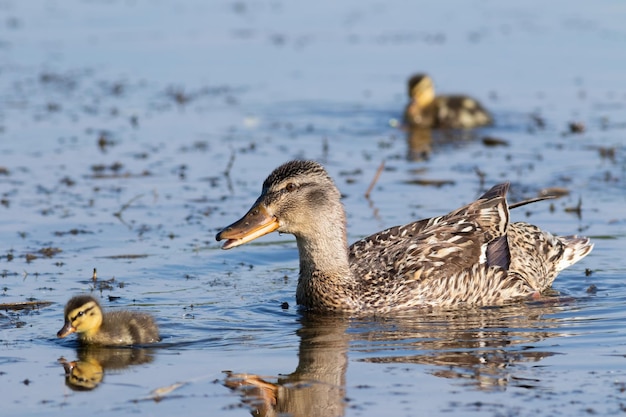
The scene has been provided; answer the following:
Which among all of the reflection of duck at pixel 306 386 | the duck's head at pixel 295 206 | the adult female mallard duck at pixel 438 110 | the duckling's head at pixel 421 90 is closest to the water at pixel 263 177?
the reflection of duck at pixel 306 386

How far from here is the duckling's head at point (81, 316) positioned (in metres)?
6.54

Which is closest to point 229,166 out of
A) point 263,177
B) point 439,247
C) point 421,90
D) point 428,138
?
point 263,177

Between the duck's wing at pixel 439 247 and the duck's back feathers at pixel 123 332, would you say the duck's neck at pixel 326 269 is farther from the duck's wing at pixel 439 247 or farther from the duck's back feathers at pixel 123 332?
the duck's back feathers at pixel 123 332

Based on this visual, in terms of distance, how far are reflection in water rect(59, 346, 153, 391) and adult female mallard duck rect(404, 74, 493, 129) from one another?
7.91m

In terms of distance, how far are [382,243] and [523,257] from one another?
936mm

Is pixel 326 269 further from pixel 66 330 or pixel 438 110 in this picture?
pixel 438 110

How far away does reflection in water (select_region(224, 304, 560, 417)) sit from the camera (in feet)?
19.0

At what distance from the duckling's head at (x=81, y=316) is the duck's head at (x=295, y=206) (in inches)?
37.4

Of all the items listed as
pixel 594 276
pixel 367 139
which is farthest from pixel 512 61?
pixel 594 276

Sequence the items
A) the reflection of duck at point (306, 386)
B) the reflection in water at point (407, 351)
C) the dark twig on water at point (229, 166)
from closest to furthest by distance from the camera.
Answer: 1. the reflection of duck at point (306, 386)
2. the reflection in water at point (407, 351)
3. the dark twig on water at point (229, 166)

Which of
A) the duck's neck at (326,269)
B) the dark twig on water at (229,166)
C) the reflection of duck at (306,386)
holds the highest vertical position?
the dark twig on water at (229,166)

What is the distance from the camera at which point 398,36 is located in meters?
18.4

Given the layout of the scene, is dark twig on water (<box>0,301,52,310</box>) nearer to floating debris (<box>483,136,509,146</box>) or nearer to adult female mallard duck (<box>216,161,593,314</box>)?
adult female mallard duck (<box>216,161,593,314</box>)

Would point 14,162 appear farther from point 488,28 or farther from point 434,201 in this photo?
point 488,28
